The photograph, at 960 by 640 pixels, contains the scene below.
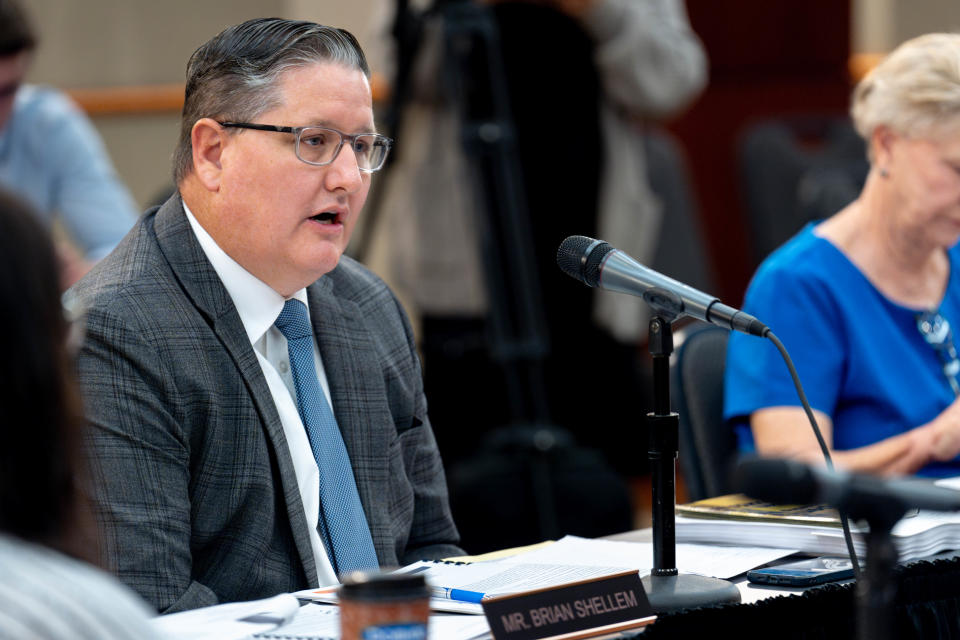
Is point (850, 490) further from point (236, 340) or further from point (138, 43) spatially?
point (138, 43)

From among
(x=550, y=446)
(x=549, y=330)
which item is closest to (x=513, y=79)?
(x=549, y=330)

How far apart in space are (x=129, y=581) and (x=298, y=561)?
244mm

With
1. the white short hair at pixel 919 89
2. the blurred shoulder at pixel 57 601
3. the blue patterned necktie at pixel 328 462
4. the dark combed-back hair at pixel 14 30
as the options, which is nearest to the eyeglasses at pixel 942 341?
the white short hair at pixel 919 89

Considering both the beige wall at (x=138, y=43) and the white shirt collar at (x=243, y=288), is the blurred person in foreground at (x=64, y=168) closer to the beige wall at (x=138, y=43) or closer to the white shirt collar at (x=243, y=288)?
the white shirt collar at (x=243, y=288)

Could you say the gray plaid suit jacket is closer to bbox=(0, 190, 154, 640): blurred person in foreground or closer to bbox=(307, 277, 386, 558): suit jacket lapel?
bbox=(307, 277, 386, 558): suit jacket lapel

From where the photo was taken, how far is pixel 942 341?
241 cm

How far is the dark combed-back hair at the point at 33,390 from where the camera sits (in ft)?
2.85

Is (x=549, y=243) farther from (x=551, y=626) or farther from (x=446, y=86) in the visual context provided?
(x=551, y=626)

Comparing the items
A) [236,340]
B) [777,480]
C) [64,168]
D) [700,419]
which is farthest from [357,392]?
[64,168]

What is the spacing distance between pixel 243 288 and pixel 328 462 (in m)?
0.25

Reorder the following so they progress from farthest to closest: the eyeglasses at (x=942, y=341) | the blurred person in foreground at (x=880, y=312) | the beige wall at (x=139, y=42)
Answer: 1. the beige wall at (x=139, y=42)
2. the eyeglasses at (x=942, y=341)
3. the blurred person in foreground at (x=880, y=312)

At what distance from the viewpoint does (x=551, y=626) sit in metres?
1.32

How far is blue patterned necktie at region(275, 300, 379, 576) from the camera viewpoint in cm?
175

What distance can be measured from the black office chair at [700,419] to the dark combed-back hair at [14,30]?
5.51 feet
